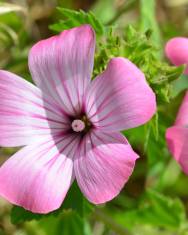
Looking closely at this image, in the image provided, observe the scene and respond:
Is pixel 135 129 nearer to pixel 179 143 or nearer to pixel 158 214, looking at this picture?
pixel 179 143

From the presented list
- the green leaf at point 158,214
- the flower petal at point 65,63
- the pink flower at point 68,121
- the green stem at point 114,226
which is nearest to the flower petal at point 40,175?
the pink flower at point 68,121

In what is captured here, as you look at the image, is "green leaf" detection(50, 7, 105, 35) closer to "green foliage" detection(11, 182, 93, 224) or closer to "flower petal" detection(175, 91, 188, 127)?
"flower petal" detection(175, 91, 188, 127)

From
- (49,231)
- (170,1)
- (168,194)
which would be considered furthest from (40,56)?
(170,1)

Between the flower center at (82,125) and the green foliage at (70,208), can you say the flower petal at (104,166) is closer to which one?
the flower center at (82,125)

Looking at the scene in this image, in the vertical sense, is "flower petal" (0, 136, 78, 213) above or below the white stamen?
below

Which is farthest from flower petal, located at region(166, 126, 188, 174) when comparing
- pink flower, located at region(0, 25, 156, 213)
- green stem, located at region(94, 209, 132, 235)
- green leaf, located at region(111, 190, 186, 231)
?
green leaf, located at region(111, 190, 186, 231)

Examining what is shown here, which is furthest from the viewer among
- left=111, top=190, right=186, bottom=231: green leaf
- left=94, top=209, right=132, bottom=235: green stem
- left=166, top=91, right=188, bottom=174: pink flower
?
left=111, top=190, right=186, bottom=231: green leaf

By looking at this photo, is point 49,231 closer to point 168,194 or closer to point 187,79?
point 168,194
